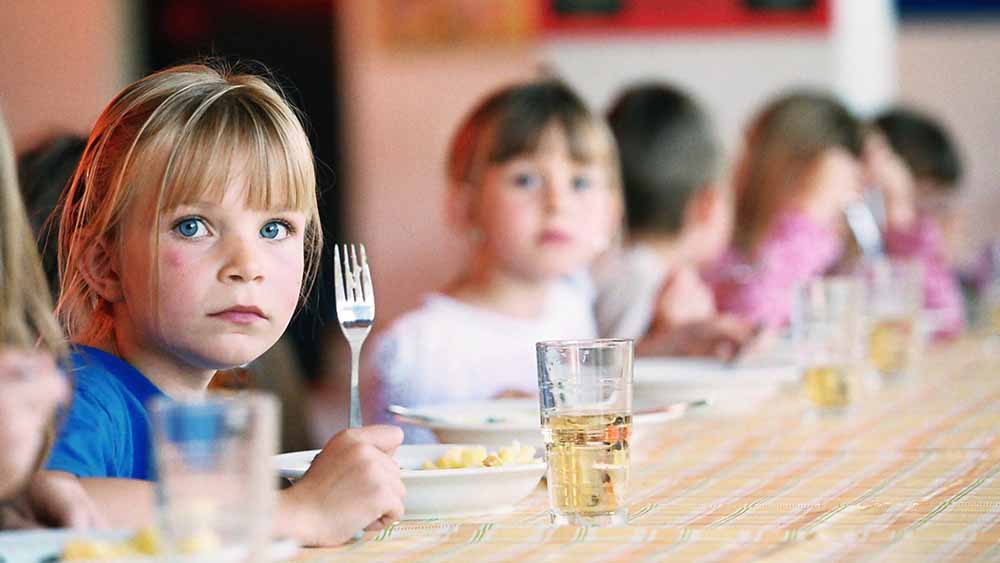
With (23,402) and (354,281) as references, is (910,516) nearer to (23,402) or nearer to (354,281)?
(354,281)

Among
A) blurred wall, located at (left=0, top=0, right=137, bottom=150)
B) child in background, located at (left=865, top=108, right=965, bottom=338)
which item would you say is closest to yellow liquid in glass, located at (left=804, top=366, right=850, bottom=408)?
child in background, located at (left=865, top=108, right=965, bottom=338)

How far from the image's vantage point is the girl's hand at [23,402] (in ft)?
3.06

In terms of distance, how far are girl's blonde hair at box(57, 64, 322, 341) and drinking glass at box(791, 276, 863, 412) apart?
1.12m

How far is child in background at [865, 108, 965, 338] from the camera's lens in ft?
14.9

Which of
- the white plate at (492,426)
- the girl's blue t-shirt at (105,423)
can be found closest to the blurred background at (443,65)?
the white plate at (492,426)

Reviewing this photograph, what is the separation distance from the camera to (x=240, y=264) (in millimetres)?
1438

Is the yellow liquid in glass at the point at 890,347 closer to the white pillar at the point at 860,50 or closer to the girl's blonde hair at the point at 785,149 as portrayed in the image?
the girl's blonde hair at the point at 785,149

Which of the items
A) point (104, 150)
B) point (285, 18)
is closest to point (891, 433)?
point (104, 150)

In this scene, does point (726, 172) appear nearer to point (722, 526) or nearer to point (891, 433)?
point (891, 433)

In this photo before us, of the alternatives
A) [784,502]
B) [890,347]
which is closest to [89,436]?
[784,502]

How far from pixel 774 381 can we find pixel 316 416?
4.21m

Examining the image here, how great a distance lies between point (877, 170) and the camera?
15.9 feet

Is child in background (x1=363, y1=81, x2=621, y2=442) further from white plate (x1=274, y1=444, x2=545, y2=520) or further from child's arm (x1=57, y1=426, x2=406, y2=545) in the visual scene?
child's arm (x1=57, y1=426, x2=406, y2=545)

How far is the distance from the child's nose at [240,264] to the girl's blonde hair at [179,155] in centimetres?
5
